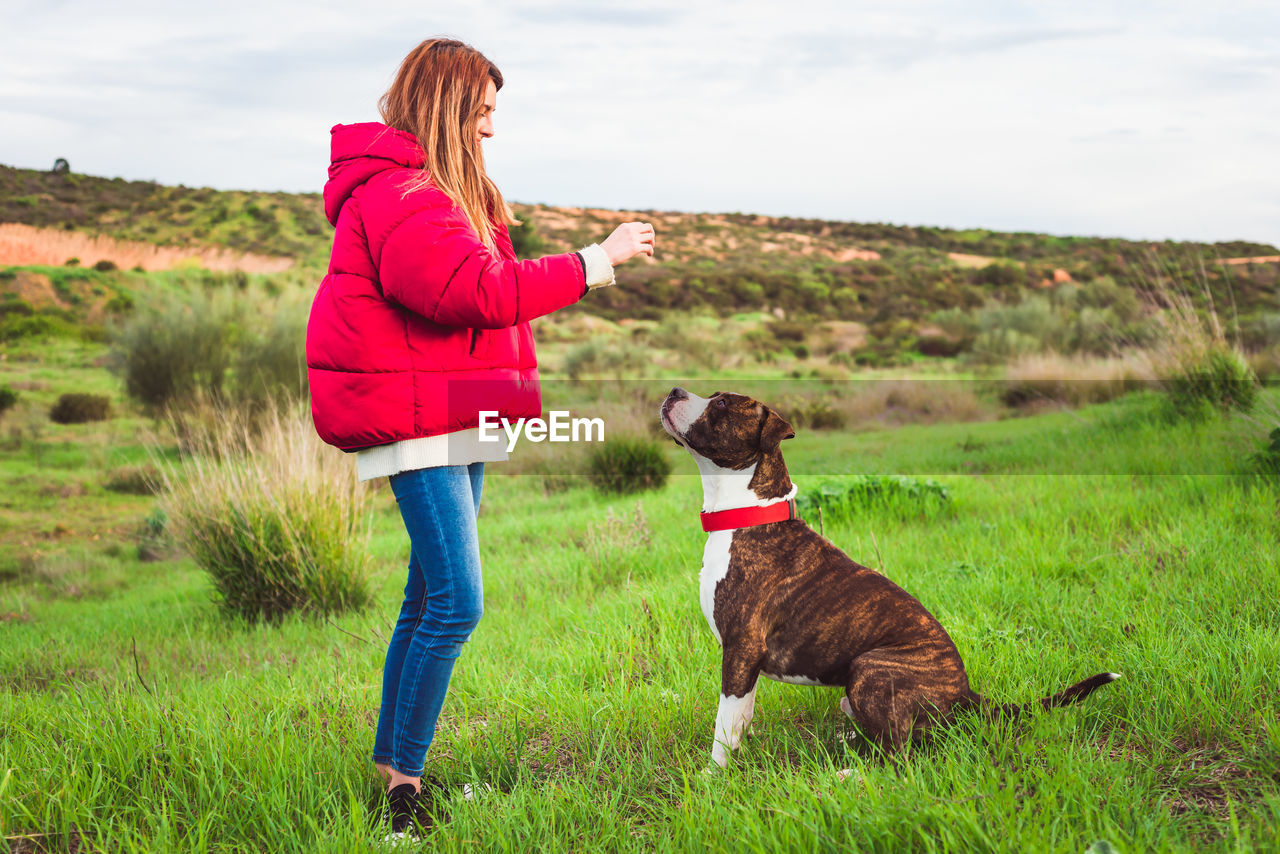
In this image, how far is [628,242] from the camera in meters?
2.65

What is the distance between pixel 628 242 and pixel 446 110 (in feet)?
2.34

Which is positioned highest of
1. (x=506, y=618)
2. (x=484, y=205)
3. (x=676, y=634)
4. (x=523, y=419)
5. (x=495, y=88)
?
(x=495, y=88)

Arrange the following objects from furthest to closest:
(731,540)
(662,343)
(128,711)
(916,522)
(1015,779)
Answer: (662,343) < (916,522) < (128,711) < (731,540) < (1015,779)

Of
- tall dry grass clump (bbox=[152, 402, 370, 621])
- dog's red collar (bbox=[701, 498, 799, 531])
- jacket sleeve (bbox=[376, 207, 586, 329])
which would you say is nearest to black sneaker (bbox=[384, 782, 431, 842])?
dog's red collar (bbox=[701, 498, 799, 531])

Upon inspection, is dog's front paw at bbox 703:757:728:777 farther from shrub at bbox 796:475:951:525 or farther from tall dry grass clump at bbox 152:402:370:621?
tall dry grass clump at bbox 152:402:370:621

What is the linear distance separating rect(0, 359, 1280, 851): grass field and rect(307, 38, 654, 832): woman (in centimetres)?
60

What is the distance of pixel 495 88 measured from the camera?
2.78 meters

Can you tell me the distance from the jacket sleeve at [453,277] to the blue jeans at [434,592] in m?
0.52

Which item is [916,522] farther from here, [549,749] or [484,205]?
[484,205]

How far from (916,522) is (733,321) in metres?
26.8

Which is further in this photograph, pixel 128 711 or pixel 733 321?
pixel 733 321

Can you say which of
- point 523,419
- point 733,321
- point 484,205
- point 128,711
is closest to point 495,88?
point 484,205

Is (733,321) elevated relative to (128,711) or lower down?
elevated

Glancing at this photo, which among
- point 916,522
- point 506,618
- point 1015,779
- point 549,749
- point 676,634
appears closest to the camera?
point 1015,779
